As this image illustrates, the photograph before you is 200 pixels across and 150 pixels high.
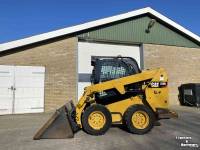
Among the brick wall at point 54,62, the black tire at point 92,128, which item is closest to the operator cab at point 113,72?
the black tire at point 92,128

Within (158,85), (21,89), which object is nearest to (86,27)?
(21,89)

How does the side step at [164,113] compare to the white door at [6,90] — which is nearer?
the side step at [164,113]

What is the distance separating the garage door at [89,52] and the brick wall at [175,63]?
1.60 m

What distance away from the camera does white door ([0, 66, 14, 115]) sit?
8328 millimetres

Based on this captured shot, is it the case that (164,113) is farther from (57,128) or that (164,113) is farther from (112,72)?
(57,128)

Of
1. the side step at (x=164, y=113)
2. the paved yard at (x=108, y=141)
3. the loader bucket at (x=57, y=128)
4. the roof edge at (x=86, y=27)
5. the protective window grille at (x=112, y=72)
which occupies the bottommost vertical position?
the paved yard at (x=108, y=141)

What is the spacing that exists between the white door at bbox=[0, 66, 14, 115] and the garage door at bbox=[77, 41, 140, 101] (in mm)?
3965

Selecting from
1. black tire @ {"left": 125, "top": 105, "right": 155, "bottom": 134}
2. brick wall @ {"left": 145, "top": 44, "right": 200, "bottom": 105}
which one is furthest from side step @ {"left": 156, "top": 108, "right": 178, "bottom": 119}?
brick wall @ {"left": 145, "top": 44, "right": 200, "bottom": 105}

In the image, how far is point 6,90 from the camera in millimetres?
8391

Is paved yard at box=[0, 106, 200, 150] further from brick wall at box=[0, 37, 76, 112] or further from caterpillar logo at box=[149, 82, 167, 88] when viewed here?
brick wall at box=[0, 37, 76, 112]

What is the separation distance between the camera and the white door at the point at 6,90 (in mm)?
8328

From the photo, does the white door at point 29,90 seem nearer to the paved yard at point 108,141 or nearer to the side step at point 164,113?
the paved yard at point 108,141

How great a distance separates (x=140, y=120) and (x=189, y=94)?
7.99 meters

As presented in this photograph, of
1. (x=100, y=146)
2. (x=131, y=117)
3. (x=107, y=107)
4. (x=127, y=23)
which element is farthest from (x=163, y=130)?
(x=127, y=23)
